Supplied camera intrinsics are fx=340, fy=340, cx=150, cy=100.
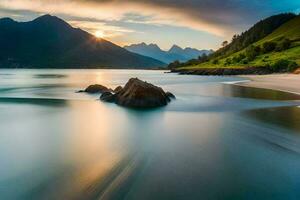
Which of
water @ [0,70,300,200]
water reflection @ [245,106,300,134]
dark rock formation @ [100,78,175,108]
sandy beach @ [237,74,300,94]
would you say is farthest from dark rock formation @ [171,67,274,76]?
water @ [0,70,300,200]

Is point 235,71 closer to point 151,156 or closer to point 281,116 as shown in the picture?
point 281,116

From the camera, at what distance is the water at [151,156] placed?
40.0ft

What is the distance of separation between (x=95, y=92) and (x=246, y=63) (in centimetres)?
10272

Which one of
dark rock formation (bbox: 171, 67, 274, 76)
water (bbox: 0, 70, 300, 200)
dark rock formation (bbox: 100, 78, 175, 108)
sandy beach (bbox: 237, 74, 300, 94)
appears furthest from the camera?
dark rock formation (bbox: 171, 67, 274, 76)

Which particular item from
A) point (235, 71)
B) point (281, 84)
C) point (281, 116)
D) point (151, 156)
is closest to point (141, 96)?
point (281, 116)

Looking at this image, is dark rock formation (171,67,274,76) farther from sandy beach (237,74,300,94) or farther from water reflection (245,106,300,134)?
water reflection (245,106,300,134)

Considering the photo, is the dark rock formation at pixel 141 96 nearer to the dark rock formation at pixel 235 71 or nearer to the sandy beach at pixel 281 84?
the sandy beach at pixel 281 84

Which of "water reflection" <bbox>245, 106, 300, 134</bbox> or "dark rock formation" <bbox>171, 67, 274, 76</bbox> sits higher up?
"water reflection" <bbox>245, 106, 300, 134</bbox>

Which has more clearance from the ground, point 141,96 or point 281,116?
point 141,96

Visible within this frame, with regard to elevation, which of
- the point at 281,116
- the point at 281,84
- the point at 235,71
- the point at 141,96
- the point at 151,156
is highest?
the point at 141,96

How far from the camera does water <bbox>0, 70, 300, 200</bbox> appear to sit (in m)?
12.2

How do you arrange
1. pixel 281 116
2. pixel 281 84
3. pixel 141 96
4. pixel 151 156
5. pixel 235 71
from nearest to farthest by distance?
1. pixel 151 156
2. pixel 281 116
3. pixel 141 96
4. pixel 281 84
5. pixel 235 71

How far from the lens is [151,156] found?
660 inches

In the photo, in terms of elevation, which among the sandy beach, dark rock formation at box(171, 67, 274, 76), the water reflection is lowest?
dark rock formation at box(171, 67, 274, 76)
